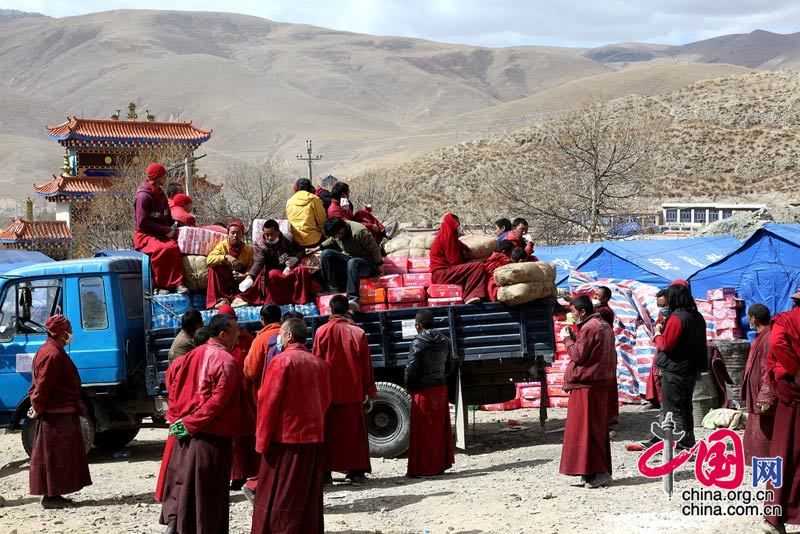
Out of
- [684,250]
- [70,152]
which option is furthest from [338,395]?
[70,152]

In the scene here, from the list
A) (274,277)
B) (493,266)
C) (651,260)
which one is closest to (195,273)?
(274,277)

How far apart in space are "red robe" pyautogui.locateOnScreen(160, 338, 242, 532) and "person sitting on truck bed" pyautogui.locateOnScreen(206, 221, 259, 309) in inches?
144

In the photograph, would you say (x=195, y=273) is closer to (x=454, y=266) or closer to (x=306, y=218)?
(x=306, y=218)

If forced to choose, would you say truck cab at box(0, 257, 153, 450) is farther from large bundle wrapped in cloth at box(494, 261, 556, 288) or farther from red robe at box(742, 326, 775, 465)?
red robe at box(742, 326, 775, 465)

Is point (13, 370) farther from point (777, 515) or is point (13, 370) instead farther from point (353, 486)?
point (777, 515)

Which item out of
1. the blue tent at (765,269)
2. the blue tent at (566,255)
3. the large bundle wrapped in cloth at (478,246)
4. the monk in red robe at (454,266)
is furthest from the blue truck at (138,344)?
the blue tent at (566,255)

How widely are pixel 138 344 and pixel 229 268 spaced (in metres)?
1.44

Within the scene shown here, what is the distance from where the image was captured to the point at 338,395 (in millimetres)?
9414

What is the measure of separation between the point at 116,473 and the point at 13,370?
1.65 metres

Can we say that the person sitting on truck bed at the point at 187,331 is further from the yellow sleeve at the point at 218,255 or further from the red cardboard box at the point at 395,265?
the red cardboard box at the point at 395,265

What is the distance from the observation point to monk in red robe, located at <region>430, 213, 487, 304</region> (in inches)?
432

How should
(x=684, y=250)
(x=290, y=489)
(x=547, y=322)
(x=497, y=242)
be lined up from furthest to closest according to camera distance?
1. (x=684, y=250)
2. (x=497, y=242)
3. (x=547, y=322)
4. (x=290, y=489)

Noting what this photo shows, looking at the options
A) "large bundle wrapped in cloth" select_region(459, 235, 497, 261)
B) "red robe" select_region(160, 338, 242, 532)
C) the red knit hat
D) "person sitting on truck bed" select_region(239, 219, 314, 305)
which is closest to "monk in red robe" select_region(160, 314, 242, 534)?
"red robe" select_region(160, 338, 242, 532)

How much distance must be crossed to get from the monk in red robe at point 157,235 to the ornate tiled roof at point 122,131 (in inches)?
1523
